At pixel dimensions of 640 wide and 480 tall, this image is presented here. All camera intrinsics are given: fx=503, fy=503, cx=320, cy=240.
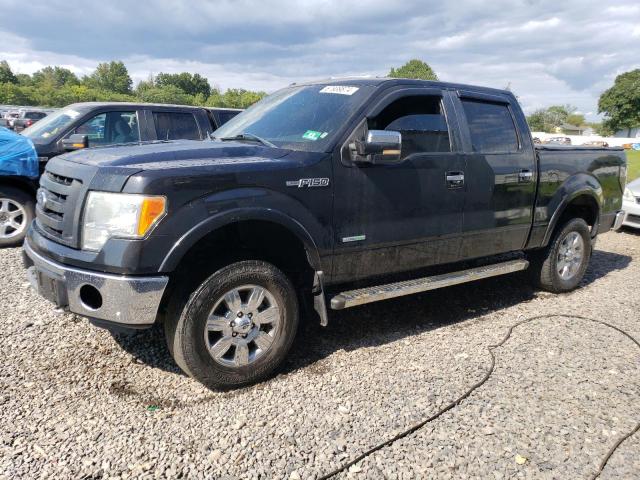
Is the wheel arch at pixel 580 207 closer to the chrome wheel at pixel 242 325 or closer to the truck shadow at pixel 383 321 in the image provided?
the truck shadow at pixel 383 321

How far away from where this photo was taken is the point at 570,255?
5594 mm

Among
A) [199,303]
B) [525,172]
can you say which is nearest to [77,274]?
[199,303]

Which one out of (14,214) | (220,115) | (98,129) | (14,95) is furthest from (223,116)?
(14,95)

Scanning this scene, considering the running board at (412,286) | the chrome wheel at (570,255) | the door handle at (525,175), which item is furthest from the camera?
the chrome wheel at (570,255)

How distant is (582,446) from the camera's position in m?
2.80

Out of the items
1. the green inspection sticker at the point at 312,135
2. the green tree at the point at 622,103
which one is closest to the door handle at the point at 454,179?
the green inspection sticker at the point at 312,135

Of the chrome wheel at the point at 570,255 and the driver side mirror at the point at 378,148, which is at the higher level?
the driver side mirror at the point at 378,148

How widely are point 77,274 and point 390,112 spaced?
2490 millimetres

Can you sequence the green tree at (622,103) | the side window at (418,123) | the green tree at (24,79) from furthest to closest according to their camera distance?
the green tree at (24,79)
the green tree at (622,103)
the side window at (418,123)

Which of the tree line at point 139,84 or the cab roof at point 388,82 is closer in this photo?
the cab roof at point 388,82

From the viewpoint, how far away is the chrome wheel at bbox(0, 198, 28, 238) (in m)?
6.27

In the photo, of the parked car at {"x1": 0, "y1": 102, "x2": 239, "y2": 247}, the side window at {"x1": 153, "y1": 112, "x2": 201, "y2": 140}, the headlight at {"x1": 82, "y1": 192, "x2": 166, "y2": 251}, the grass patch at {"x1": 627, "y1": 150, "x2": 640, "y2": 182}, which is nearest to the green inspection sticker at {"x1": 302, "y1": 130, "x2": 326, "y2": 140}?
the headlight at {"x1": 82, "y1": 192, "x2": 166, "y2": 251}

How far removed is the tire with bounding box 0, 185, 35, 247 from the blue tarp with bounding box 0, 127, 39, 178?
0.24m

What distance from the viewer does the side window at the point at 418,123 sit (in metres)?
3.89
